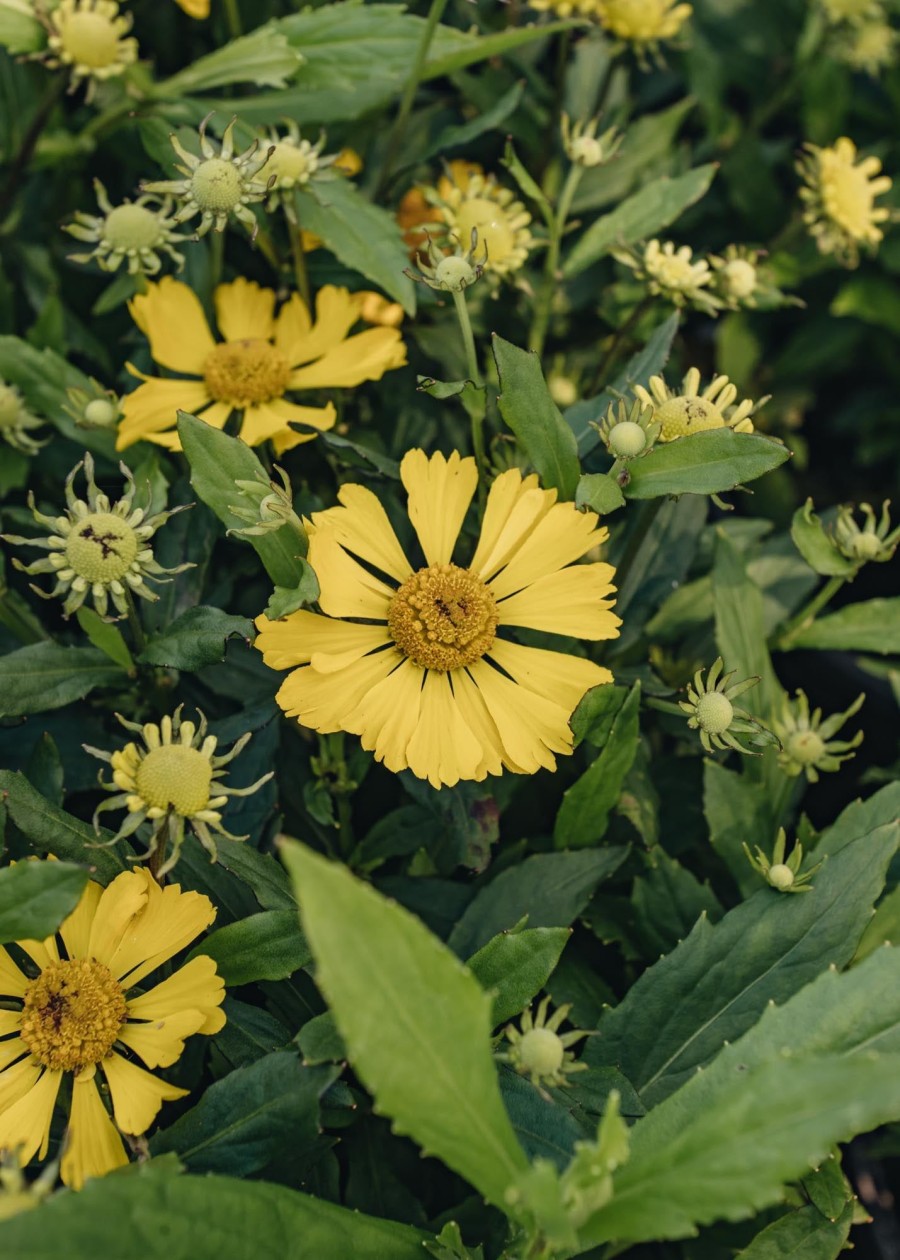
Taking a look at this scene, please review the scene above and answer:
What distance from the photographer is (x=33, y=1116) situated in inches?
32.4

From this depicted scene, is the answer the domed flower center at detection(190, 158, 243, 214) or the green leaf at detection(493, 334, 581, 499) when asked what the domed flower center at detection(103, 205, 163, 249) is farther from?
the green leaf at detection(493, 334, 581, 499)

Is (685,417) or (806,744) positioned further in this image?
(806,744)

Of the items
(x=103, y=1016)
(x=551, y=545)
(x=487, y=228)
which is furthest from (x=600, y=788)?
(x=487, y=228)

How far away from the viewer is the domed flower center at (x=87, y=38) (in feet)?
3.62

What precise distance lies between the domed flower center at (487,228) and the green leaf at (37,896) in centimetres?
68

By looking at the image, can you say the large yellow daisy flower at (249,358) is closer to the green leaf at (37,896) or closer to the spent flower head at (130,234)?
the spent flower head at (130,234)

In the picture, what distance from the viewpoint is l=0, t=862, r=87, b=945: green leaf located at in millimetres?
763

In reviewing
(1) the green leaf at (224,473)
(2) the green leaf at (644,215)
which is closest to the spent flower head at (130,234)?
(1) the green leaf at (224,473)

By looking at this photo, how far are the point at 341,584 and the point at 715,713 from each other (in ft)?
1.01

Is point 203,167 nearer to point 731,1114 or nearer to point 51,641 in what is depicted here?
point 51,641

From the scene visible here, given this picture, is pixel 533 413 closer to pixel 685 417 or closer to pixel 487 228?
pixel 685 417

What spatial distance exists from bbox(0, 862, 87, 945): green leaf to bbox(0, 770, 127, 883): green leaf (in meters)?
0.09

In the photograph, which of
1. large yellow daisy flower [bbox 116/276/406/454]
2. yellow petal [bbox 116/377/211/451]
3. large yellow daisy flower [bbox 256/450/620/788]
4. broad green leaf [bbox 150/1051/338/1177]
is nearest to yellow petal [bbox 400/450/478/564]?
large yellow daisy flower [bbox 256/450/620/788]

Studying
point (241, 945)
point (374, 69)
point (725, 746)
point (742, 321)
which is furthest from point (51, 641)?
point (742, 321)
